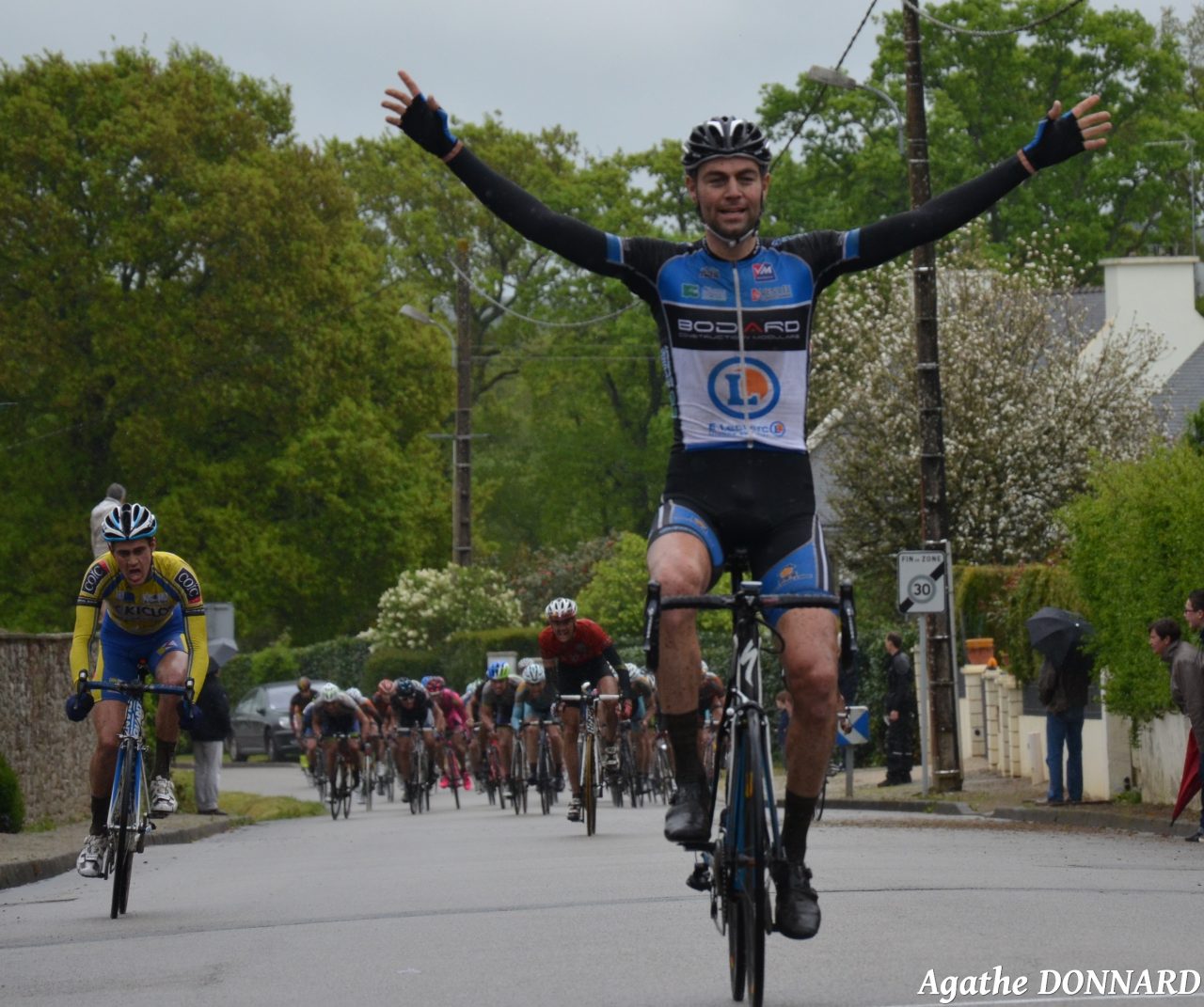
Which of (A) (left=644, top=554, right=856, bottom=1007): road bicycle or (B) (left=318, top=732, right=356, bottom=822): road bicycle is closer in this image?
(A) (left=644, top=554, right=856, bottom=1007): road bicycle

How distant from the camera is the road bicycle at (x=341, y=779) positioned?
28.0 meters

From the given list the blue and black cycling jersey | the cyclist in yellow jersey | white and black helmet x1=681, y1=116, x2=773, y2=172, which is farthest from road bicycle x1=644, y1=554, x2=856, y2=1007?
the cyclist in yellow jersey

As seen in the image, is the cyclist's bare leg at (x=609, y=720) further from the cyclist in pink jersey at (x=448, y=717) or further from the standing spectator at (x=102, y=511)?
the cyclist in pink jersey at (x=448, y=717)

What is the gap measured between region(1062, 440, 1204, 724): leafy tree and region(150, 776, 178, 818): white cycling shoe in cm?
1025

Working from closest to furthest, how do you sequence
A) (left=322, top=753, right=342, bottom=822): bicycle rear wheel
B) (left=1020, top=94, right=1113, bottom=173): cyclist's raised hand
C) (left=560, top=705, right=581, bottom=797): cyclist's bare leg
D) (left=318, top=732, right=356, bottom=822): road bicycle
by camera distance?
(left=1020, top=94, right=1113, bottom=173): cyclist's raised hand < (left=560, top=705, right=581, bottom=797): cyclist's bare leg < (left=322, top=753, right=342, bottom=822): bicycle rear wheel < (left=318, top=732, right=356, bottom=822): road bicycle

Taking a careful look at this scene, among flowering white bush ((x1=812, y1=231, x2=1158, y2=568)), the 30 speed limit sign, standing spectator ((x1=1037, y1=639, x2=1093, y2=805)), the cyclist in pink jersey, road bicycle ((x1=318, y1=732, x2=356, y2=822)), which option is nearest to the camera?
standing spectator ((x1=1037, y1=639, x2=1093, y2=805))

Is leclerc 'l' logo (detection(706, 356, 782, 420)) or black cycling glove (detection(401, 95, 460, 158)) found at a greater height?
black cycling glove (detection(401, 95, 460, 158))

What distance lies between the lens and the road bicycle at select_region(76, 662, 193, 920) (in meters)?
12.1

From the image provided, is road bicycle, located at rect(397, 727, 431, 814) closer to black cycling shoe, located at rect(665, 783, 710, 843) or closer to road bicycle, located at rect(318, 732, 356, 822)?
road bicycle, located at rect(318, 732, 356, 822)

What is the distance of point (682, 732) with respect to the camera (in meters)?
7.50

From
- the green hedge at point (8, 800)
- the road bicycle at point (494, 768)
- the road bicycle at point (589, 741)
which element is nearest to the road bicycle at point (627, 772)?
the road bicycle at point (494, 768)

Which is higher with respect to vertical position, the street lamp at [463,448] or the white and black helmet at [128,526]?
the street lamp at [463,448]

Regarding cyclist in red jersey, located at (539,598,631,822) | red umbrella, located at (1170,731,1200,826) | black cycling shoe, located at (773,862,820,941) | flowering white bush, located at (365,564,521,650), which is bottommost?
black cycling shoe, located at (773,862,820,941)

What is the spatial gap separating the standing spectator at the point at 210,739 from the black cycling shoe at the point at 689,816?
16.8 metres
